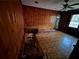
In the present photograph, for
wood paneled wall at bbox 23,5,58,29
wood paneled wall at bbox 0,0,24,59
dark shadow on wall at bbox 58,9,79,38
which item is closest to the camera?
wood paneled wall at bbox 0,0,24,59

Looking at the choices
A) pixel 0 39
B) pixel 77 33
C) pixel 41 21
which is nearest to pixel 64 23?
pixel 77 33

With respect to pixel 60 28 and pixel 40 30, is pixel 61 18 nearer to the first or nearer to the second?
pixel 60 28

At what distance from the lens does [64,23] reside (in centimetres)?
785

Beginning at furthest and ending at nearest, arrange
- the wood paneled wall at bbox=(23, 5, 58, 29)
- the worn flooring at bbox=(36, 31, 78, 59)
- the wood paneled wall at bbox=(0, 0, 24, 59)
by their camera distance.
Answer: the wood paneled wall at bbox=(23, 5, 58, 29)
the worn flooring at bbox=(36, 31, 78, 59)
the wood paneled wall at bbox=(0, 0, 24, 59)

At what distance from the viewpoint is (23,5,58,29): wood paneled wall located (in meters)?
7.16

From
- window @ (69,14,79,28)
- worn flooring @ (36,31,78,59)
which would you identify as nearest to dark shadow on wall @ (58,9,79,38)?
window @ (69,14,79,28)

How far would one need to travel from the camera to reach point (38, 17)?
7590mm

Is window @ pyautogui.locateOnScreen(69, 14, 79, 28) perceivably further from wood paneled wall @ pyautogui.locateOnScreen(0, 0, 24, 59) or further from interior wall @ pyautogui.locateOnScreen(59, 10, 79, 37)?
wood paneled wall @ pyautogui.locateOnScreen(0, 0, 24, 59)

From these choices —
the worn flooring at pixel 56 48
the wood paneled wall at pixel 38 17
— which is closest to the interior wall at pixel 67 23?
the wood paneled wall at pixel 38 17

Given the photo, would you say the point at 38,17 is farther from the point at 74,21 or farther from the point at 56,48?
the point at 56,48

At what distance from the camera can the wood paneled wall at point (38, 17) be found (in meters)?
7.16

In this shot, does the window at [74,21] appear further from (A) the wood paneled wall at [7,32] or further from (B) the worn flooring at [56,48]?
(A) the wood paneled wall at [7,32]

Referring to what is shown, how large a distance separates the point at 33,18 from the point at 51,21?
212 cm

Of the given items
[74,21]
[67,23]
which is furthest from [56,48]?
[67,23]
